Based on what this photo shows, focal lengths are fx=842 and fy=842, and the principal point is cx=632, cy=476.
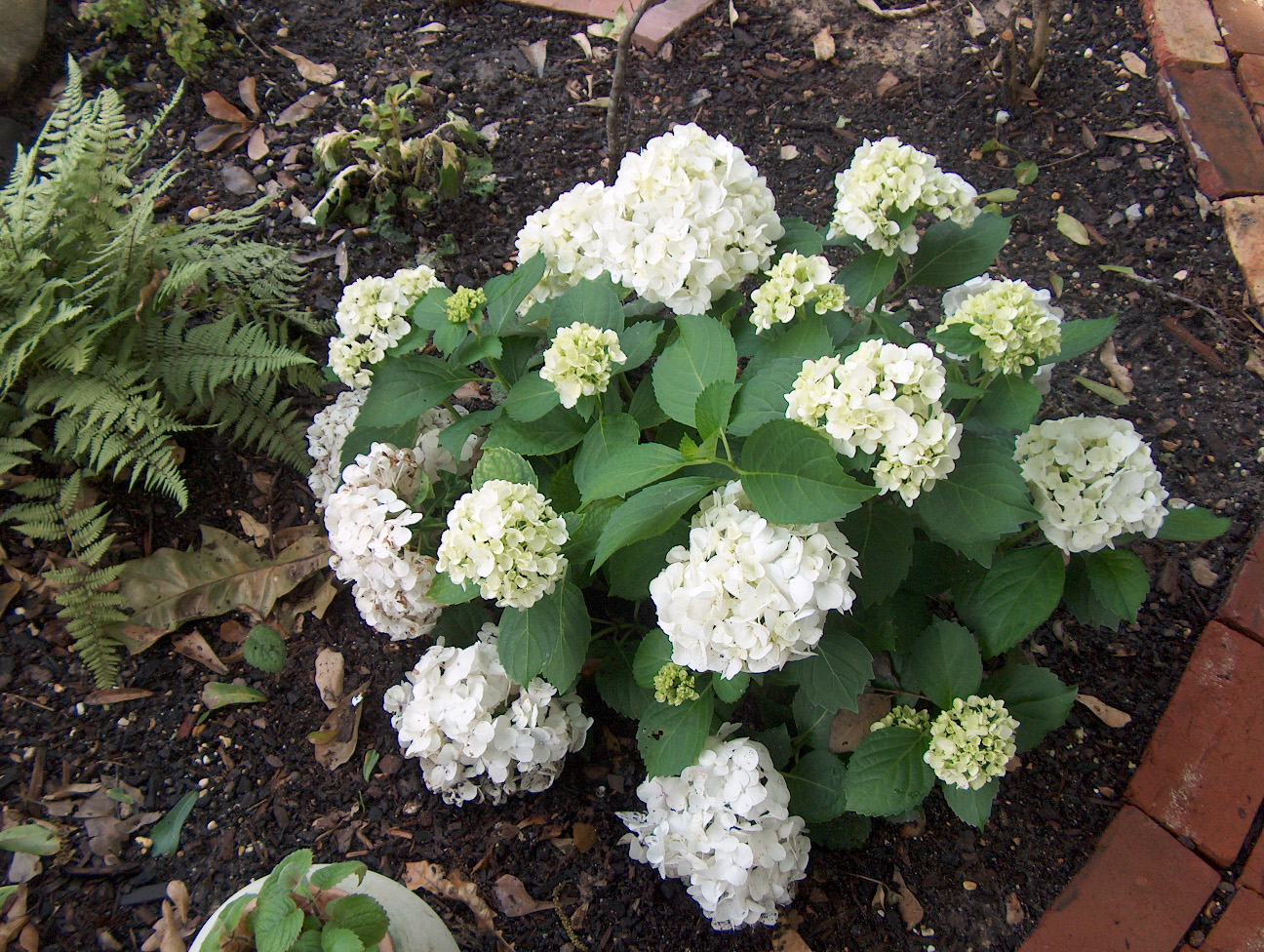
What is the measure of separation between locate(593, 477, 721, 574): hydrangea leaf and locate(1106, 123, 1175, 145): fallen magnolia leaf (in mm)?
2455

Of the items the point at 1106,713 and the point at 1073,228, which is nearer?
the point at 1106,713

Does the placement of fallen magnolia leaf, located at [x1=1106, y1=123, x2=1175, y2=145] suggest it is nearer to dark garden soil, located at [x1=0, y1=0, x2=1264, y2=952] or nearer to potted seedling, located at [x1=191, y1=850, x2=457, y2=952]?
dark garden soil, located at [x1=0, y1=0, x2=1264, y2=952]

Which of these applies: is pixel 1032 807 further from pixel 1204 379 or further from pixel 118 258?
pixel 118 258

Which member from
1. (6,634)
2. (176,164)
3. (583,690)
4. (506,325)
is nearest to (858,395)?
(506,325)

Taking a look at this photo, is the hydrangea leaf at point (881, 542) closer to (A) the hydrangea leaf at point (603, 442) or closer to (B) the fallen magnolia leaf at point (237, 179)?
(A) the hydrangea leaf at point (603, 442)

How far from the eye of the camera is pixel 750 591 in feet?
3.93

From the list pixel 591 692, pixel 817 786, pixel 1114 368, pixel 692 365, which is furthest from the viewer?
pixel 1114 368

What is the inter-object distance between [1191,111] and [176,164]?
340 cm

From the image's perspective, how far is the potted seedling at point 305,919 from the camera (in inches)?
48.4

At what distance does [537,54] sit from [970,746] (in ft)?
9.39

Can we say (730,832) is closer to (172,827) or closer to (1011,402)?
(1011,402)

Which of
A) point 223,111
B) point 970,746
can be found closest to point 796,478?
point 970,746

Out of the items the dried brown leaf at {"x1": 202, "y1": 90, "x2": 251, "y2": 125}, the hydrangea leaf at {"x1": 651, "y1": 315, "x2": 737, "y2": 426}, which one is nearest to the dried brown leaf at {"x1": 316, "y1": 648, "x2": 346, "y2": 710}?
the hydrangea leaf at {"x1": 651, "y1": 315, "x2": 737, "y2": 426}

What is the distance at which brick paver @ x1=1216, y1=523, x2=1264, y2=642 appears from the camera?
199 cm
